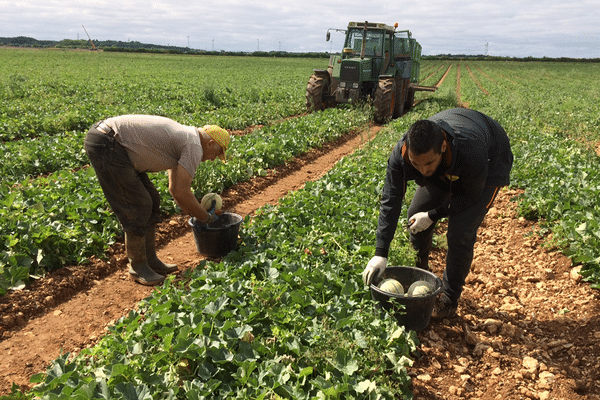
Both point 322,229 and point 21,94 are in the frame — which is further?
point 21,94

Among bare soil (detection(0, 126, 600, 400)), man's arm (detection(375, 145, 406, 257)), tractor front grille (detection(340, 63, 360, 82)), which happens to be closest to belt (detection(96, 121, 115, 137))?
bare soil (detection(0, 126, 600, 400))

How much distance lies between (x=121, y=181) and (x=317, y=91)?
10982mm

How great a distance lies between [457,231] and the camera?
11.3 ft

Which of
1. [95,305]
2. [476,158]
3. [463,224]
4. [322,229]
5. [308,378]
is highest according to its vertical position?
[476,158]

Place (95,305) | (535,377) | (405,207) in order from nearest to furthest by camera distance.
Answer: (535,377)
(95,305)
(405,207)

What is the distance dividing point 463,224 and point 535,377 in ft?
4.08

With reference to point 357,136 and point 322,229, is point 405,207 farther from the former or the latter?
point 357,136

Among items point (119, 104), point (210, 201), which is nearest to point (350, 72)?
point (119, 104)

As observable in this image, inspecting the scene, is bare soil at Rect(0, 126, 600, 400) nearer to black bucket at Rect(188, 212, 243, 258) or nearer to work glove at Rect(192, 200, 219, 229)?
black bucket at Rect(188, 212, 243, 258)

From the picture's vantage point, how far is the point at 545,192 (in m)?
5.94

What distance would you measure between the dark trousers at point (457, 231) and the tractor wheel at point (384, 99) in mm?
9610

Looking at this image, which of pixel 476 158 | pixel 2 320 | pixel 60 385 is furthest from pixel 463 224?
pixel 2 320

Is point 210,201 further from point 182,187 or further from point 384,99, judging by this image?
point 384,99

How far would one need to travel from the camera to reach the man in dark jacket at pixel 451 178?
2.90m
